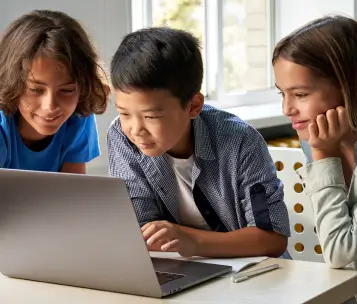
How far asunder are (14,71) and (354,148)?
2.22 ft

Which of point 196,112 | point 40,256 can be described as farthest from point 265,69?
point 40,256

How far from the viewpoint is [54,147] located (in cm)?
183

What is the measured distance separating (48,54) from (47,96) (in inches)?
3.4

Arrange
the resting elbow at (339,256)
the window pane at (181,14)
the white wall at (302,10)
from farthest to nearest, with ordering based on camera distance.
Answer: the white wall at (302,10) < the window pane at (181,14) < the resting elbow at (339,256)

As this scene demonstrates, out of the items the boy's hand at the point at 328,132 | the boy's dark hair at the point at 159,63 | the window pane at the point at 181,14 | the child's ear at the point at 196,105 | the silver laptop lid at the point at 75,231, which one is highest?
the window pane at the point at 181,14

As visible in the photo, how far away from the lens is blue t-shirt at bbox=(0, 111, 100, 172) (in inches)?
69.5

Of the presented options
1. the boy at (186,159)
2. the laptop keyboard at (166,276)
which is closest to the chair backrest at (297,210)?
the boy at (186,159)

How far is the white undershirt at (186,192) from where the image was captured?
1.61 m

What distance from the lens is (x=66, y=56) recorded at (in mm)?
1637

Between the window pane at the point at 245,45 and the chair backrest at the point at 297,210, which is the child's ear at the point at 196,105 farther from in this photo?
the window pane at the point at 245,45

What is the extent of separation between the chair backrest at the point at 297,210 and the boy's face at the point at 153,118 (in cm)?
47

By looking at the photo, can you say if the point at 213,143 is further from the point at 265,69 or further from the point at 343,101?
the point at 265,69

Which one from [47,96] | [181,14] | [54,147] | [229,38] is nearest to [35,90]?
[47,96]

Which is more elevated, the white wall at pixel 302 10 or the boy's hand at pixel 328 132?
the white wall at pixel 302 10
